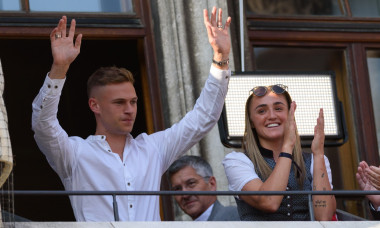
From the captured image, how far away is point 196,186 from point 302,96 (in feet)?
2.67

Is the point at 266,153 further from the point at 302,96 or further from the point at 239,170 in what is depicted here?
the point at 302,96

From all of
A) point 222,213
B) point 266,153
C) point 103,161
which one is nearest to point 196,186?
point 222,213

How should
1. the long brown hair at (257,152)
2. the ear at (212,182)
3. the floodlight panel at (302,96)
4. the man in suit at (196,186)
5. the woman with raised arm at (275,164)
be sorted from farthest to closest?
1. the ear at (212,182)
2. the man in suit at (196,186)
3. the floodlight panel at (302,96)
4. the long brown hair at (257,152)
5. the woman with raised arm at (275,164)

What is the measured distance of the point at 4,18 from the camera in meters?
7.85

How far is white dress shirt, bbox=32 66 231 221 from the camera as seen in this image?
20.6 feet

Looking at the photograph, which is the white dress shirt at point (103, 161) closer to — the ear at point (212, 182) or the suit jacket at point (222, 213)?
the suit jacket at point (222, 213)

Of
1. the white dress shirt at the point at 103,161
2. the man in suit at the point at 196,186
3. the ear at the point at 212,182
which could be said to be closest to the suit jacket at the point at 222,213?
the man in suit at the point at 196,186

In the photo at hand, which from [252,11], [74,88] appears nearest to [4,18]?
[252,11]

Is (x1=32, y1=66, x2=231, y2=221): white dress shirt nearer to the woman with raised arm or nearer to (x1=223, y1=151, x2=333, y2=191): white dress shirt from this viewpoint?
the woman with raised arm

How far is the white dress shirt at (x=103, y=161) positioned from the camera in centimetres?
629

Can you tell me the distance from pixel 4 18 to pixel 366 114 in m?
2.64

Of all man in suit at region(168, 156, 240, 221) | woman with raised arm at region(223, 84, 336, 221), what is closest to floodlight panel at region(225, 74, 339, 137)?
woman with raised arm at region(223, 84, 336, 221)

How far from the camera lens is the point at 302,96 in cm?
717

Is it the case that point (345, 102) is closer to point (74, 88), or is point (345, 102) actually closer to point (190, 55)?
point (190, 55)
